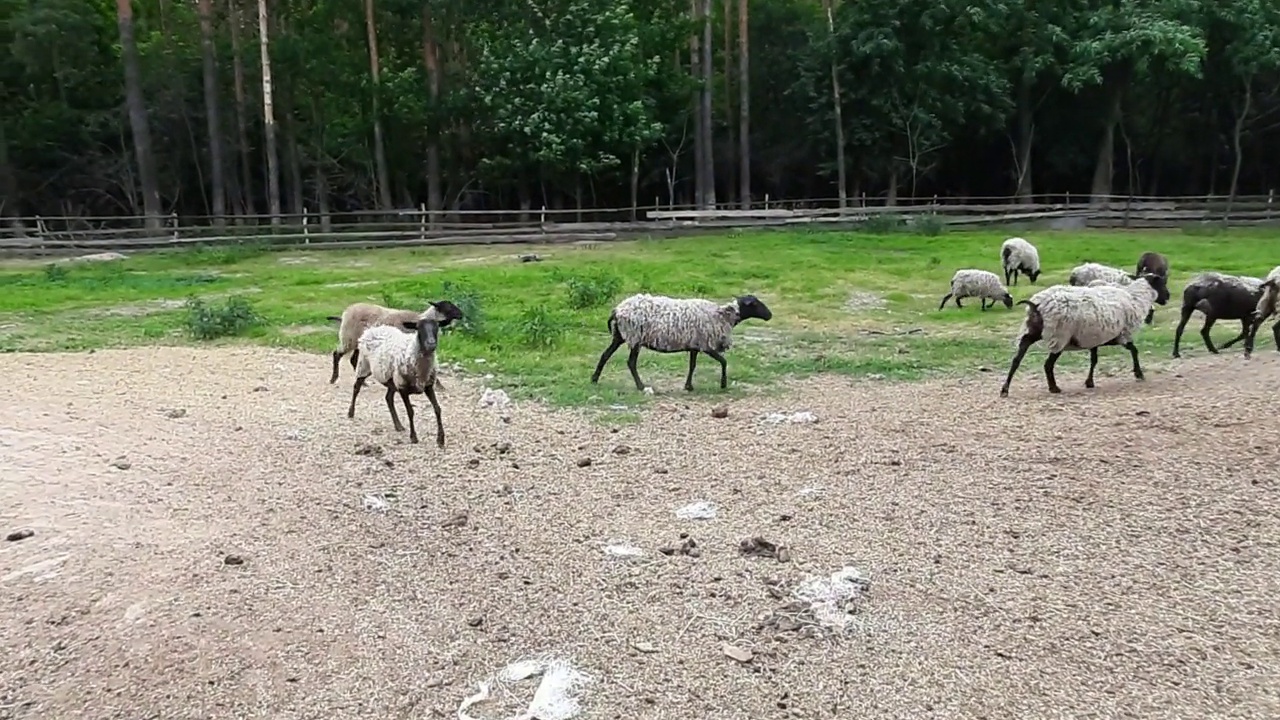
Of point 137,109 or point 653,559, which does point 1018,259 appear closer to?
point 653,559

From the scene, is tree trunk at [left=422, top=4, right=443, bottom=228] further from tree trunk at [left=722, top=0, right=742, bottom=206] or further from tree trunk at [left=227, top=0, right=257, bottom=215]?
tree trunk at [left=722, top=0, right=742, bottom=206]

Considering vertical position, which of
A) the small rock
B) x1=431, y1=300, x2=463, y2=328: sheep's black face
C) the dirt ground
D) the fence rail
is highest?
the fence rail

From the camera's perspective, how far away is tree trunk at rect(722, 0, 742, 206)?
110 ft

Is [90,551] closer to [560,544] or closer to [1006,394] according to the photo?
[560,544]

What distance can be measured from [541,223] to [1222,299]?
21452mm

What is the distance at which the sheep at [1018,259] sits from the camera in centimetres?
1722

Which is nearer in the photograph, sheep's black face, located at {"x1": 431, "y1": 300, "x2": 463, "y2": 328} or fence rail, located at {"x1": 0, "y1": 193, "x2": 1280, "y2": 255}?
sheep's black face, located at {"x1": 431, "y1": 300, "x2": 463, "y2": 328}

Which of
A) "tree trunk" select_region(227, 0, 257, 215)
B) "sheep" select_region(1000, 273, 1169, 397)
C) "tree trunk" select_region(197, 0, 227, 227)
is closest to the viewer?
"sheep" select_region(1000, 273, 1169, 397)

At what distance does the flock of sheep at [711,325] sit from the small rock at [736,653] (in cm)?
368

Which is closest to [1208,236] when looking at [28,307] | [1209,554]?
[1209,554]

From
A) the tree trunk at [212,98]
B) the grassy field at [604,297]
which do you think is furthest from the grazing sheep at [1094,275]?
the tree trunk at [212,98]

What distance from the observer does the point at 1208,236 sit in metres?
26.0

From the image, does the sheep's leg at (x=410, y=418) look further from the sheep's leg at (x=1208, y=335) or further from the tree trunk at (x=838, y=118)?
the tree trunk at (x=838, y=118)

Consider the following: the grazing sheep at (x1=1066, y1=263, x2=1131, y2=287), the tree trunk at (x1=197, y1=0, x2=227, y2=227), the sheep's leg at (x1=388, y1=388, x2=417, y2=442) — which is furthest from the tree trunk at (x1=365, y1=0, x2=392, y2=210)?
the sheep's leg at (x1=388, y1=388, x2=417, y2=442)
